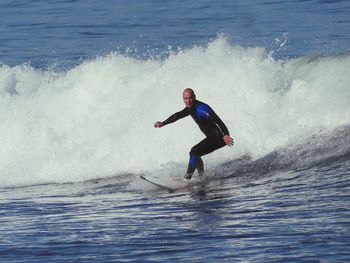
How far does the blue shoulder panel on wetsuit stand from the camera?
16094mm

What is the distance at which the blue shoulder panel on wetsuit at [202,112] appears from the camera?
1609 cm

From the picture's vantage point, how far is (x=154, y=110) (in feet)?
68.1

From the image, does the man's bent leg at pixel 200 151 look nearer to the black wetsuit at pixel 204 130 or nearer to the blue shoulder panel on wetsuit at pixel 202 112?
the black wetsuit at pixel 204 130

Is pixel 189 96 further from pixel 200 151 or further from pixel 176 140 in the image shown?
pixel 176 140

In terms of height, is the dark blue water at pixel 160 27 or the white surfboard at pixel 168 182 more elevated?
the dark blue water at pixel 160 27

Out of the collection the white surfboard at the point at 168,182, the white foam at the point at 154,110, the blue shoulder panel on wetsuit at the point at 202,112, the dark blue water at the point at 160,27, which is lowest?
the white surfboard at the point at 168,182

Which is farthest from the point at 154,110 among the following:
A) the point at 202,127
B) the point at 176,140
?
the point at 202,127

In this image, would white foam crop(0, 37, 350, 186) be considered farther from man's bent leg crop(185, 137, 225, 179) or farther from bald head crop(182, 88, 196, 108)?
bald head crop(182, 88, 196, 108)

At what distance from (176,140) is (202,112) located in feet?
11.1

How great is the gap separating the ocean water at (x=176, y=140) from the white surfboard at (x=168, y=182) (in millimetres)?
283

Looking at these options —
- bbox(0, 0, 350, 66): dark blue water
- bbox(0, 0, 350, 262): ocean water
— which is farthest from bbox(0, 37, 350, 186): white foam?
bbox(0, 0, 350, 66): dark blue water

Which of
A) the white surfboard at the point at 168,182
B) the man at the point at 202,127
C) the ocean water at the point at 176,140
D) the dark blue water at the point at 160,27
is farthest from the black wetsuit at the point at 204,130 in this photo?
the dark blue water at the point at 160,27

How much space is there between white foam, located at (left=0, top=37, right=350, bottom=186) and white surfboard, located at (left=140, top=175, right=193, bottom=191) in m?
1.88

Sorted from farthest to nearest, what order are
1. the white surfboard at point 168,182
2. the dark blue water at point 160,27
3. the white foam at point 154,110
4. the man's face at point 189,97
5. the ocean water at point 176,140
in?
the dark blue water at point 160,27 < the white foam at point 154,110 < the man's face at point 189,97 < the white surfboard at point 168,182 < the ocean water at point 176,140
